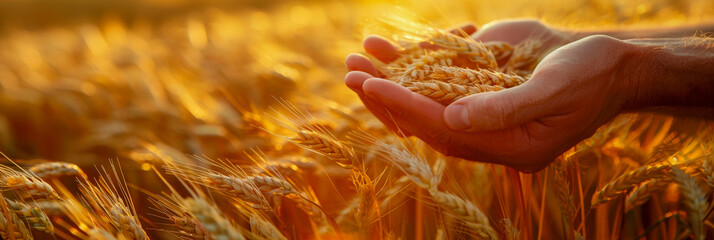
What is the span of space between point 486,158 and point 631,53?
661mm

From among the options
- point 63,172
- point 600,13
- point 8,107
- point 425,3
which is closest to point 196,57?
point 8,107

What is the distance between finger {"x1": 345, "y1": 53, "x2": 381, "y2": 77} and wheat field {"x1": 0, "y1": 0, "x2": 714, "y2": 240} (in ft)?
0.23

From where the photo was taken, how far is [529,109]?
1.37 m

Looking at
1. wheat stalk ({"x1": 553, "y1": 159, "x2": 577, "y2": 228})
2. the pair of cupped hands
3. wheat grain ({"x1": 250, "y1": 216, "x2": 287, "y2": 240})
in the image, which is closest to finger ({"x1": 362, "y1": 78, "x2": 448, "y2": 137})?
the pair of cupped hands

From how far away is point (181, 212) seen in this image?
131 centimetres

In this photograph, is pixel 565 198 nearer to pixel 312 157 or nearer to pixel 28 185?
pixel 312 157

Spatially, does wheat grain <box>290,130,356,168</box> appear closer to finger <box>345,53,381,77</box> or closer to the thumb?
the thumb

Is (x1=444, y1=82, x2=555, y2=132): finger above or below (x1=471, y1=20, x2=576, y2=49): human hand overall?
below

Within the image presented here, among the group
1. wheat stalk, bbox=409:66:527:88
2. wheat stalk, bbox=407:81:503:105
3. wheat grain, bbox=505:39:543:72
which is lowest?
wheat stalk, bbox=407:81:503:105

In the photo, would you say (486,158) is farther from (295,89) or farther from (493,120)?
(295,89)

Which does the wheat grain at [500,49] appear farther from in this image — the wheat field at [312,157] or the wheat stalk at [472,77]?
the wheat stalk at [472,77]

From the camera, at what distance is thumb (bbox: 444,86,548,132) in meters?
1.33

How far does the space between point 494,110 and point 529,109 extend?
0.12 metres

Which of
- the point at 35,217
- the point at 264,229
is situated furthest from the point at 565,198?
the point at 35,217
